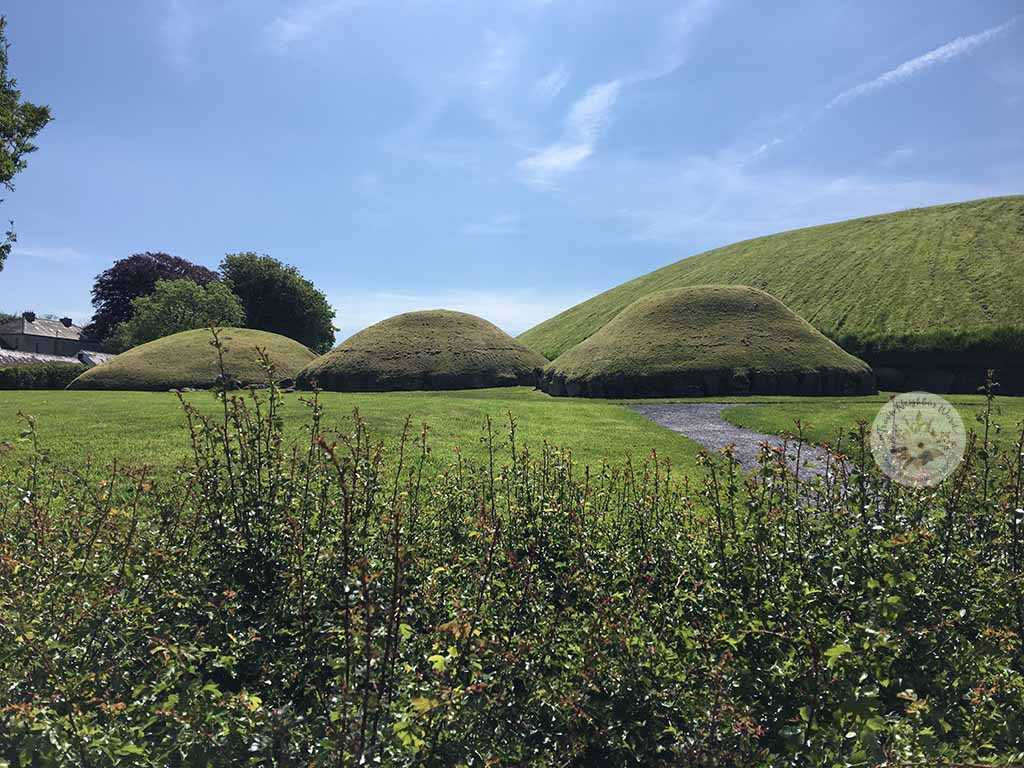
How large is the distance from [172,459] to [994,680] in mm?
14896

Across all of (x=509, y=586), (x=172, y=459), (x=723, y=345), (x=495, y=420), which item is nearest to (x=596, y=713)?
(x=509, y=586)

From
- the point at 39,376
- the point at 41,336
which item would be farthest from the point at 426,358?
the point at 41,336

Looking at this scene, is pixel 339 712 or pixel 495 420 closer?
pixel 339 712

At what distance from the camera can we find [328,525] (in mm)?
5930

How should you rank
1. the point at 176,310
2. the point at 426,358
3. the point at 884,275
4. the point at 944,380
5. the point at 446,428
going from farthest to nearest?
1. the point at 176,310
2. the point at 884,275
3. the point at 426,358
4. the point at 944,380
5. the point at 446,428

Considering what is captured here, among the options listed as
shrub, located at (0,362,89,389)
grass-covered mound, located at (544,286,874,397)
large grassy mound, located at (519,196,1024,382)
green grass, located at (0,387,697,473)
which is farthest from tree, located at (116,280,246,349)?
grass-covered mound, located at (544,286,874,397)

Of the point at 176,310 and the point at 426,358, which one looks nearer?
the point at 426,358

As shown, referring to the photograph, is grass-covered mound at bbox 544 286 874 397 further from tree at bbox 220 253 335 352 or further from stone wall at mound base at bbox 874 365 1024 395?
tree at bbox 220 253 335 352

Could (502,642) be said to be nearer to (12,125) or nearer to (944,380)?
(12,125)

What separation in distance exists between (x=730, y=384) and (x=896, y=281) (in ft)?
107

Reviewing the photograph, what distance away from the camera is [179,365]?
53312 mm

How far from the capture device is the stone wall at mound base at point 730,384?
44156 mm

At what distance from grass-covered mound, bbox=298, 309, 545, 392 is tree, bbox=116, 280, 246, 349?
19.0 m

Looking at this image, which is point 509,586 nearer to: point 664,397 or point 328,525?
point 328,525
